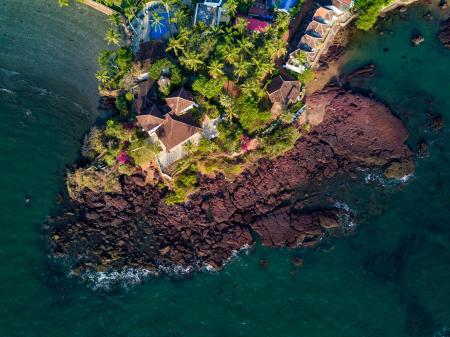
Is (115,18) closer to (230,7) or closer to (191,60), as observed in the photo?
(191,60)

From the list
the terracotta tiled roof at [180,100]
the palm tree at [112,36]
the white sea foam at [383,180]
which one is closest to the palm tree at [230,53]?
the terracotta tiled roof at [180,100]

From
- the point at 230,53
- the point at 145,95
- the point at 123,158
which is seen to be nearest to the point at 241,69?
the point at 230,53

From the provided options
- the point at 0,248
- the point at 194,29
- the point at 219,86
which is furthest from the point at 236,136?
the point at 0,248

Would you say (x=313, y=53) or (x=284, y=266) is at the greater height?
(x=313, y=53)

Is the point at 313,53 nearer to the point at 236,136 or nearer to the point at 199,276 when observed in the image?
the point at 236,136

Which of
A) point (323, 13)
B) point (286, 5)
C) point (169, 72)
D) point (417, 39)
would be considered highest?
point (417, 39)

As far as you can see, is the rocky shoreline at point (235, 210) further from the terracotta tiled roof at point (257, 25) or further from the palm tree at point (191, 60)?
the palm tree at point (191, 60)
